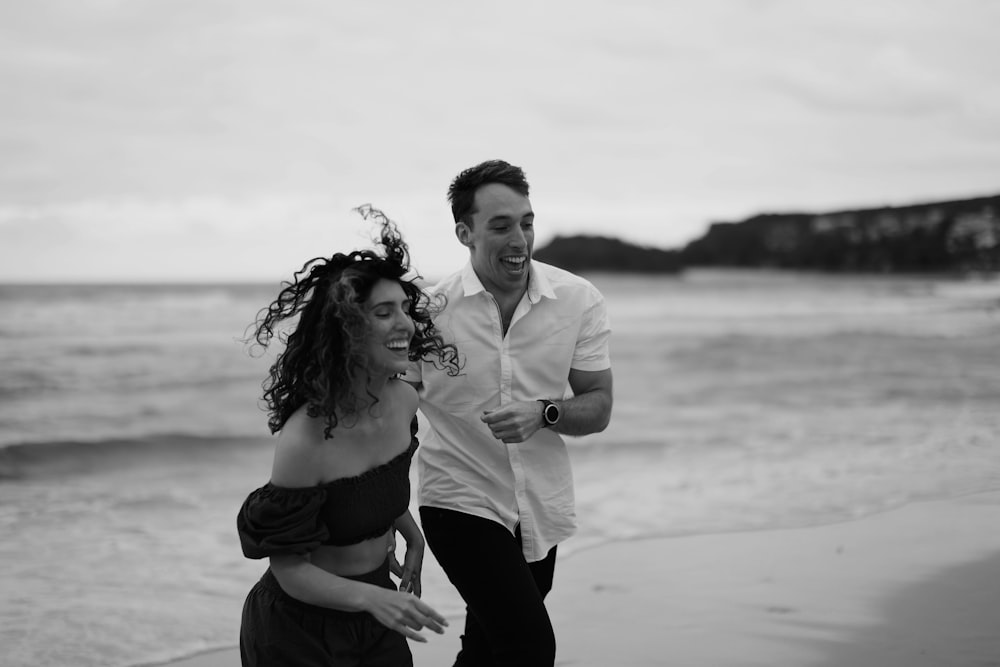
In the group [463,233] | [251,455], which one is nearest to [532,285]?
[463,233]

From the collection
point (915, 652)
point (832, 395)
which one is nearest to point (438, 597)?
point (915, 652)

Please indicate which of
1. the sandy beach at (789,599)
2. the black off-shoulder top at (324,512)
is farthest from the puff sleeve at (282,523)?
the sandy beach at (789,599)

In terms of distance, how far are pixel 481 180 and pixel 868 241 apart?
61.5 m

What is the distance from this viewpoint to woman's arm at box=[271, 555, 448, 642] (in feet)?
8.30

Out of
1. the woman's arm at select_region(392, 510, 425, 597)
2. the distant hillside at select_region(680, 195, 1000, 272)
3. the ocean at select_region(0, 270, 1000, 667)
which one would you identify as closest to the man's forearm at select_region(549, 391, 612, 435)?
the woman's arm at select_region(392, 510, 425, 597)

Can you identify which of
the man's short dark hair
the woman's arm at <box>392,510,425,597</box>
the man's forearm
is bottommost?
the woman's arm at <box>392,510,425,597</box>

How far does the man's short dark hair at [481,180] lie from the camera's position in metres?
3.88

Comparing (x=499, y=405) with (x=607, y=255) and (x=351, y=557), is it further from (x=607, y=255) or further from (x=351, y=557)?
(x=607, y=255)

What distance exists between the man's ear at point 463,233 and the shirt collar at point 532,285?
115 mm

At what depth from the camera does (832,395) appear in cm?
1486

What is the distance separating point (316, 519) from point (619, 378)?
53.2 ft

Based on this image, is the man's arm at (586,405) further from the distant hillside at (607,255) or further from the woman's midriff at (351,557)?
the distant hillside at (607,255)

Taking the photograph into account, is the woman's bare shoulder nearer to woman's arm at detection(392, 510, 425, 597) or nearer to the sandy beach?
woman's arm at detection(392, 510, 425, 597)

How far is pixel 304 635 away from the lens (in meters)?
2.70
